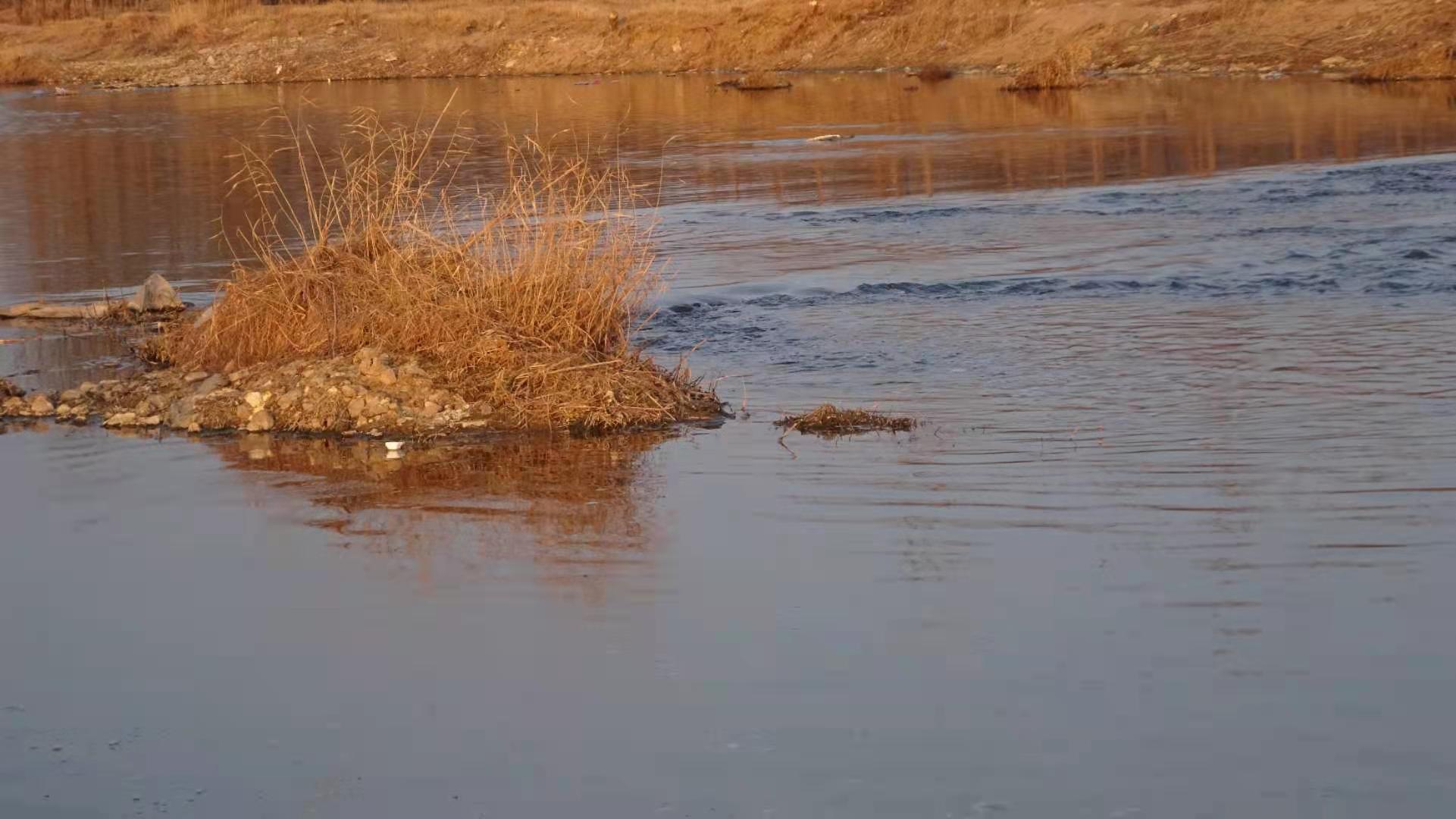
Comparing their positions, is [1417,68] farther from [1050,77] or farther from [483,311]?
[483,311]

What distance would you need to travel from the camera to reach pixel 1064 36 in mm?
37625

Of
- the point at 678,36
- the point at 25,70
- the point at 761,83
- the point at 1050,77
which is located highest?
the point at 25,70

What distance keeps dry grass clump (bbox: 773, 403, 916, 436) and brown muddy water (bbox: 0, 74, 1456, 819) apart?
25 cm

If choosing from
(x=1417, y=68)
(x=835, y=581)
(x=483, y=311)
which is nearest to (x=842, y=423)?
(x=483, y=311)

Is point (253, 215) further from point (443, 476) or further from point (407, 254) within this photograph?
point (443, 476)

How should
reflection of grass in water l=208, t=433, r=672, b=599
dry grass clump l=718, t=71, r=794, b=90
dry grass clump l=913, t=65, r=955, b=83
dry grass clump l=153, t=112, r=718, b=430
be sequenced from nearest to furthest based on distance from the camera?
reflection of grass in water l=208, t=433, r=672, b=599
dry grass clump l=153, t=112, r=718, b=430
dry grass clump l=913, t=65, r=955, b=83
dry grass clump l=718, t=71, r=794, b=90

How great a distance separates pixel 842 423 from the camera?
8.80 metres

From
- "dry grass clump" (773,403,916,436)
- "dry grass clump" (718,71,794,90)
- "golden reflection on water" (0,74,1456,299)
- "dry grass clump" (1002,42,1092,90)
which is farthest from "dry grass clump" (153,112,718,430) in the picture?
"dry grass clump" (718,71,794,90)

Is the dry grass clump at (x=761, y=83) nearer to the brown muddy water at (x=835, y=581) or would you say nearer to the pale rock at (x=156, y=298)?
the brown muddy water at (x=835, y=581)

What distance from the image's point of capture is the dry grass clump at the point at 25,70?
51247 millimetres

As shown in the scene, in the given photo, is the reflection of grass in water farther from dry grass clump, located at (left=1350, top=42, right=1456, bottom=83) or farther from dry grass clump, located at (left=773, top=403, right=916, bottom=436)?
dry grass clump, located at (left=1350, top=42, right=1456, bottom=83)

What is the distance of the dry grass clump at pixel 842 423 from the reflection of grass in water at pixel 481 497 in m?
0.71

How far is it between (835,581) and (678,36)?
4027 centimetres

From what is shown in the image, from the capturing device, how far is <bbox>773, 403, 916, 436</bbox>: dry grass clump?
8.75 meters
